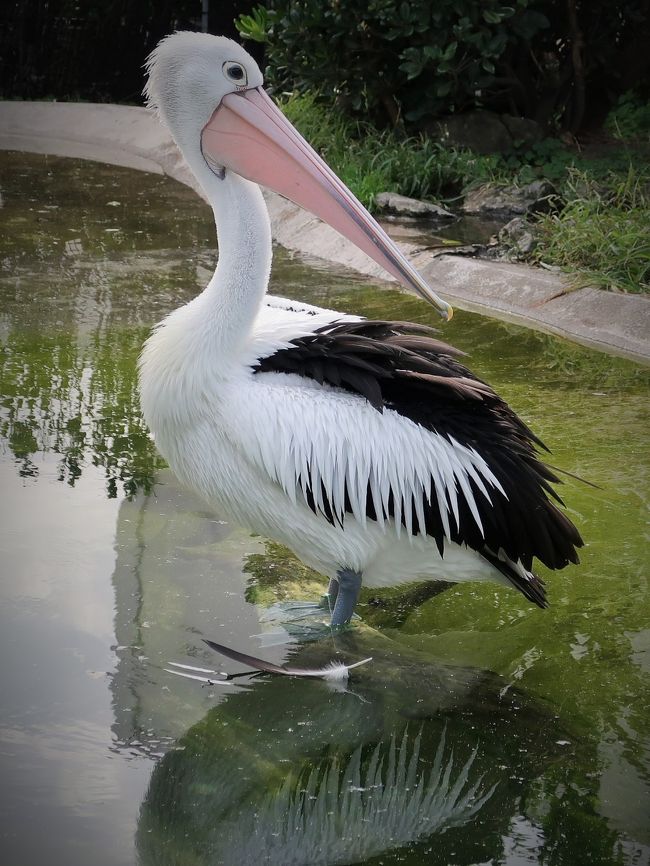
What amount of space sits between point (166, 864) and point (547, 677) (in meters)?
1.26

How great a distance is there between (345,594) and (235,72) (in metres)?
1.62

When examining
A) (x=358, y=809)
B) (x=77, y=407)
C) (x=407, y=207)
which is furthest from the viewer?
(x=407, y=207)

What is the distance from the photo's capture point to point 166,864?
2.18 metres

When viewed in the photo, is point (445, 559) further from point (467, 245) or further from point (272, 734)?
point (467, 245)

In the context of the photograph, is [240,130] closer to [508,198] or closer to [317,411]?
[317,411]

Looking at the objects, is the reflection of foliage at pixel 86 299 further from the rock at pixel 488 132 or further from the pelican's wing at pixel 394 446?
the rock at pixel 488 132

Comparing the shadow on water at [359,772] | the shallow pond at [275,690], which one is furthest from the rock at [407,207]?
the shadow on water at [359,772]

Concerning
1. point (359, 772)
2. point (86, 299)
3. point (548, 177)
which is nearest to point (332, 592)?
point (359, 772)

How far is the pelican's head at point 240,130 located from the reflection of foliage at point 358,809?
1388mm

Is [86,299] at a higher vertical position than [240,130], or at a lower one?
lower

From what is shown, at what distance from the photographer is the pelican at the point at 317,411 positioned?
9.75 feet

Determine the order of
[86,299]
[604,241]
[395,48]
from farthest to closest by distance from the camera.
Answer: [395,48]
[604,241]
[86,299]

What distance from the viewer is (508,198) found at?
8.71 meters

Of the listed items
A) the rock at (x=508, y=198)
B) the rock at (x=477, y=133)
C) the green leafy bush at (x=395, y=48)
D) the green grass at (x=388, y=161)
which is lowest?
the rock at (x=508, y=198)
